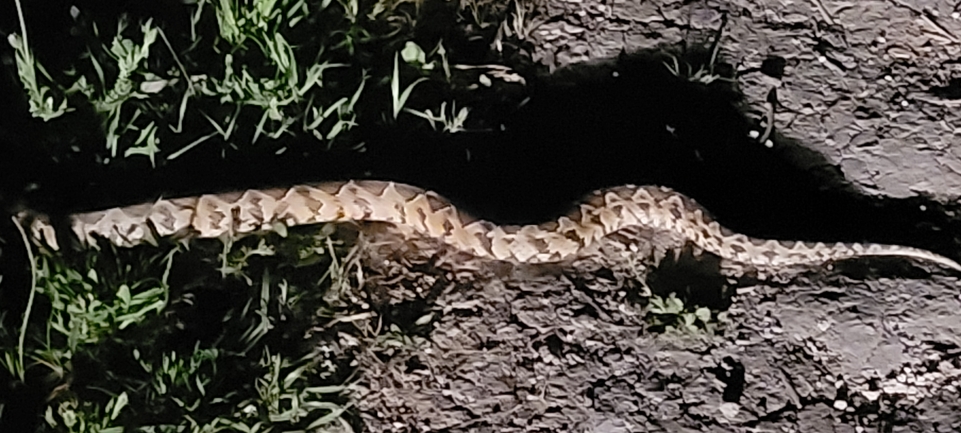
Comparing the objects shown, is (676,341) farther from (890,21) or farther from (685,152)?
(890,21)

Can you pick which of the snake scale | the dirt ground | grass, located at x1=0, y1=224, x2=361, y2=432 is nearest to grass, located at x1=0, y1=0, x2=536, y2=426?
grass, located at x1=0, y1=224, x2=361, y2=432

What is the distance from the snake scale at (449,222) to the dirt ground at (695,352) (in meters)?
0.12

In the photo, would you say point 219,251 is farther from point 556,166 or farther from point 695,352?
point 695,352

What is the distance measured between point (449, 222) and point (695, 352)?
1256 mm

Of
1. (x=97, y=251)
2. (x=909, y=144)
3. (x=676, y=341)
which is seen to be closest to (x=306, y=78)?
(x=97, y=251)

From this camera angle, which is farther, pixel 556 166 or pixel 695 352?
pixel 556 166

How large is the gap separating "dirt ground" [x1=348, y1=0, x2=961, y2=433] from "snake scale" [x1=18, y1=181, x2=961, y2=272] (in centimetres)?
12

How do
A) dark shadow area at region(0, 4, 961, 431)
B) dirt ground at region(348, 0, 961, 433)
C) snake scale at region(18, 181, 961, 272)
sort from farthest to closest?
dark shadow area at region(0, 4, 961, 431), snake scale at region(18, 181, 961, 272), dirt ground at region(348, 0, 961, 433)

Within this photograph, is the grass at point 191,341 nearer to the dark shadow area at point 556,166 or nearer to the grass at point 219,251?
the grass at point 219,251

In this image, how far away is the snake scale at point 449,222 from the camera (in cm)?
519

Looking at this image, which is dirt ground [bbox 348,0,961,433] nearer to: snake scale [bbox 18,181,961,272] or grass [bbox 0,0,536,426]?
snake scale [bbox 18,181,961,272]

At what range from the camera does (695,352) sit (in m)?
4.90

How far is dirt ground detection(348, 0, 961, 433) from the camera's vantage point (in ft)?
15.5

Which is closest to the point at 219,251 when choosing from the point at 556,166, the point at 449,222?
the point at 449,222
